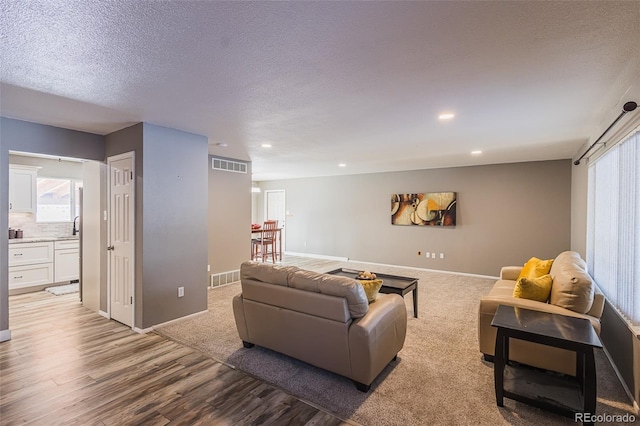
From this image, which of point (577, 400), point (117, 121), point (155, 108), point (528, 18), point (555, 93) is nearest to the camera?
point (528, 18)

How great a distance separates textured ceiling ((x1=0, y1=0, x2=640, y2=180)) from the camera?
1565 millimetres

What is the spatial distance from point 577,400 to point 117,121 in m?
4.93

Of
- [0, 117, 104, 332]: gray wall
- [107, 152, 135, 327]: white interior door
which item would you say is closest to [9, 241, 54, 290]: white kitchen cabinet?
[0, 117, 104, 332]: gray wall

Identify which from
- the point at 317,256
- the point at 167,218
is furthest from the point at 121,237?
the point at 317,256

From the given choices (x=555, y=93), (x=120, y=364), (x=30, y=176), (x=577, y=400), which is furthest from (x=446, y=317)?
(x=30, y=176)

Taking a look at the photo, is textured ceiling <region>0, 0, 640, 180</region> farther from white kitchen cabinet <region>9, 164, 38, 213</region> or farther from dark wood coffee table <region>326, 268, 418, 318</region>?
white kitchen cabinet <region>9, 164, 38, 213</region>

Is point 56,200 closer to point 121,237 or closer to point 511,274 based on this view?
point 121,237

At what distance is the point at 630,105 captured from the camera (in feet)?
7.54

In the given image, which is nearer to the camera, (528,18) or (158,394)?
(528,18)

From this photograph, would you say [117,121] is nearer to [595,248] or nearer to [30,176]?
[30,176]

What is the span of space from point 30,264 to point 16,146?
112 inches

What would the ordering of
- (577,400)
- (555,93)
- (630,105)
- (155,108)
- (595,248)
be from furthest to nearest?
1. (595,248)
2. (155,108)
3. (555,93)
4. (630,105)
5. (577,400)

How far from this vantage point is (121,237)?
12.5 ft

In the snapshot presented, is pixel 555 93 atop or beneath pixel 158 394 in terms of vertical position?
atop
